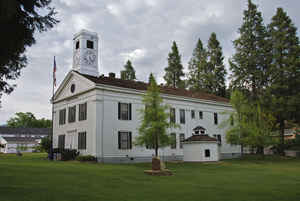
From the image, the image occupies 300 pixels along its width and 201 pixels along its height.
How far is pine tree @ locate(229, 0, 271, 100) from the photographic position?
144 ft

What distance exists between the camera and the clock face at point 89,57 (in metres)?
34.7

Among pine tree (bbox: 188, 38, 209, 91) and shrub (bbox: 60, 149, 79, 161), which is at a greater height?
pine tree (bbox: 188, 38, 209, 91)

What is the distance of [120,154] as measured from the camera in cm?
3072

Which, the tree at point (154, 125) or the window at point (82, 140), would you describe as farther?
the window at point (82, 140)

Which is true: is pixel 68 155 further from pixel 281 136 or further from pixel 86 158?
pixel 281 136

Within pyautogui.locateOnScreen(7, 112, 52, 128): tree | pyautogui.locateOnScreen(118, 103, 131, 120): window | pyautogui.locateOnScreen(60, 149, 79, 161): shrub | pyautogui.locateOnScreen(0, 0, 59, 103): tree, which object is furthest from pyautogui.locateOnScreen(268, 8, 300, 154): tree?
pyautogui.locateOnScreen(7, 112, 52, 128): tree

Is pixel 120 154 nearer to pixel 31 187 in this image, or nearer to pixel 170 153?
pixel 170 153

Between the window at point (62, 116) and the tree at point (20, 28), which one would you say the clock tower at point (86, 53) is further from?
the tree at point (20, 28)

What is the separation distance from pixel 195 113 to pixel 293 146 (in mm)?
19707

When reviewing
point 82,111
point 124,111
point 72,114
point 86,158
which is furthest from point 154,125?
point 72,114

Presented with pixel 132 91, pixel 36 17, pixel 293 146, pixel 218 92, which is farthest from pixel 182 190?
pixel 218 92

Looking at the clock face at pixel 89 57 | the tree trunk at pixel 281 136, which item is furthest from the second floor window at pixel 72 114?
the tree trunk at pixel 281 136

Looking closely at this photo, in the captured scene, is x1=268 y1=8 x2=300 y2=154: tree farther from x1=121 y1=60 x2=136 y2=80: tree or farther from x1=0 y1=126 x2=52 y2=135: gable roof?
x1=0 y1=126 x2=52 y2=135: gable roof

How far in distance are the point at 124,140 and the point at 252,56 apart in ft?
80.5
